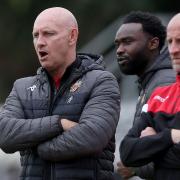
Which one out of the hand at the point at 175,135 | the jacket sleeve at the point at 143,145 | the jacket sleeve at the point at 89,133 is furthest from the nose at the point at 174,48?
the jacket sleeve at the point at 89,133

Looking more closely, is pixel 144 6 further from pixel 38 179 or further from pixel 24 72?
pixel 38 179

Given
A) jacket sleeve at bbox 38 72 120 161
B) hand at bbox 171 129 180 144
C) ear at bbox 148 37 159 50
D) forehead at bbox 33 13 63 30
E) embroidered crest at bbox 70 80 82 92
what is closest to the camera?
hand at bbox 171 129 180 144

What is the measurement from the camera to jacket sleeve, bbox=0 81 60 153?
330 inches

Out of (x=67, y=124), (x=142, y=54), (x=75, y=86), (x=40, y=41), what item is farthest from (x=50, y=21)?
(x=142, y=54)

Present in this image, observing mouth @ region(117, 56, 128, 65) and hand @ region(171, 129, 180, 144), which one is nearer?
hand @ region(171, 129, 180, 144)

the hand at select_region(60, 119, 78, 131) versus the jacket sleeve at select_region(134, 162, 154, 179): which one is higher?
the hand at select_region(60, 119, 78, 131)

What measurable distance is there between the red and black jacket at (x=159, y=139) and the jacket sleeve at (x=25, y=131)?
0.63 m

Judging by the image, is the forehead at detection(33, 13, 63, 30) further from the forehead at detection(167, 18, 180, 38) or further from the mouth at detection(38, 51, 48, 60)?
the forehead at detection(167, 18, 180, 38)

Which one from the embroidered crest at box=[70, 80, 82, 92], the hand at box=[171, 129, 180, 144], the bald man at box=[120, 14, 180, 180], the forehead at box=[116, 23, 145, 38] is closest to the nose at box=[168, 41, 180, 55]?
the bald man at box=[120, 14, 180, 180]

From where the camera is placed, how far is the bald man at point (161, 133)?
7.70 meters

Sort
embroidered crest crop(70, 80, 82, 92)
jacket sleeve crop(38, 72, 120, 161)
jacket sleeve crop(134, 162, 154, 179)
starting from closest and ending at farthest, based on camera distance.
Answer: jacket sleeve crop(38, 72, 120, 161) → embroidered crest crop(70, 80, 82, 92) → jacket sleeve crop(134, 162, 154, 179)

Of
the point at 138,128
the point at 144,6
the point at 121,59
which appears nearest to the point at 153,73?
the point at 121,59

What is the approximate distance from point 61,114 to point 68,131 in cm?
22

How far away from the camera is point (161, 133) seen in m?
7.72
